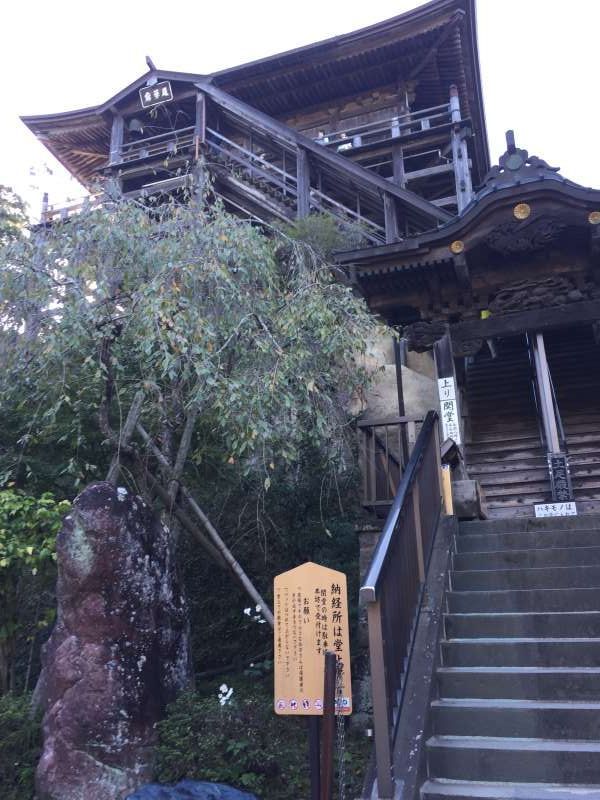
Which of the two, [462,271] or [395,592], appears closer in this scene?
[395,592]

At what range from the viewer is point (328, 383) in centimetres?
702

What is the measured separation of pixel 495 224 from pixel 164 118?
593 inches

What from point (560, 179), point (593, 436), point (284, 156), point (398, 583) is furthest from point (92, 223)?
point (284, 156)

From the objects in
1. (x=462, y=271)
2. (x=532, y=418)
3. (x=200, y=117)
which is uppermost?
(x=200, y=117)

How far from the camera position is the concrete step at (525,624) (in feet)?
14.5

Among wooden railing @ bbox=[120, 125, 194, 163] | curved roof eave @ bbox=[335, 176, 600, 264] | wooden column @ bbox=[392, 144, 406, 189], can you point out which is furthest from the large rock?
wooden railing @ bbox=[120, 125, 194, 163]

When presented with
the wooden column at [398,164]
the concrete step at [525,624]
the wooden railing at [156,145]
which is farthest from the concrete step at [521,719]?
the wooden railing at [156,145]

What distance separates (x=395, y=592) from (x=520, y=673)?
101 cm

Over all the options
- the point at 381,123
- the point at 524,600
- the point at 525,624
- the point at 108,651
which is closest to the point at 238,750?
the point at 108,651

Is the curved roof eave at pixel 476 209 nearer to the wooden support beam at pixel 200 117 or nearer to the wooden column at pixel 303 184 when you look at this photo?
the wooden column at pixel 303 184

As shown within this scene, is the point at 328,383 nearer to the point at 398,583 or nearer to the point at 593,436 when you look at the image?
the point at 398,583

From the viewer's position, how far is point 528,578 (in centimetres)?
498

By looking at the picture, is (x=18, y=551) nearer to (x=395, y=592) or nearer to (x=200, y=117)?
(x=395, y=592)

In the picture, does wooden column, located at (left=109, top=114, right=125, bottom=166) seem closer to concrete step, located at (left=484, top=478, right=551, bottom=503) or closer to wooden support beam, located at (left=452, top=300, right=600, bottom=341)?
wooden support beam, located at (left=452, top=300, right=600, bottom=341)
